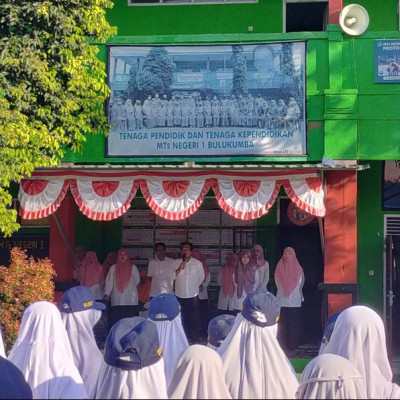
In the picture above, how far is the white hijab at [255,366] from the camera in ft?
21.4

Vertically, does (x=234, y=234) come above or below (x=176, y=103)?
below

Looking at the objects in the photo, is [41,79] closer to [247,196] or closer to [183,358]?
[247,196]

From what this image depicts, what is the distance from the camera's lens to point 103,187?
→ 12023mm

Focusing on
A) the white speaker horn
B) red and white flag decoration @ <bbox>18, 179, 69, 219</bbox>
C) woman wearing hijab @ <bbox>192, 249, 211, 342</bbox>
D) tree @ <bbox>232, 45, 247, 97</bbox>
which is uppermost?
the white speaker horn

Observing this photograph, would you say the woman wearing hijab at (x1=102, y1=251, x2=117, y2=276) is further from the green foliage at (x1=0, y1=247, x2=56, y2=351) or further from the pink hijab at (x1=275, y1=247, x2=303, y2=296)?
the pink hijab at (x1=275, y1=247, x2=303, y2=296)

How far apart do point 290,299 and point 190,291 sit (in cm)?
166

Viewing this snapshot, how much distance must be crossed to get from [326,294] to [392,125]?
2.86m

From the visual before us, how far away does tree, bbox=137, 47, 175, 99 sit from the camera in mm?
12383

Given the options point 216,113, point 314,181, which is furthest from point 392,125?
point 216,113

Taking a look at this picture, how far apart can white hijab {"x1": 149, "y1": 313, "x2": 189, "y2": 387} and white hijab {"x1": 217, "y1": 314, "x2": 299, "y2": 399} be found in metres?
1.26

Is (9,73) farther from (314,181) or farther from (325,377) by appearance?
(325,377)

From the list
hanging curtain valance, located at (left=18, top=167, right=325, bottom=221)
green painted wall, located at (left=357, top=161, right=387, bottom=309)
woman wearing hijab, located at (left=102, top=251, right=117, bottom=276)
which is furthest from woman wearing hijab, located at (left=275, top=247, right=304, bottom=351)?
woman wearing hijab, located at (left=102, top=251, right=117, bottom=276)

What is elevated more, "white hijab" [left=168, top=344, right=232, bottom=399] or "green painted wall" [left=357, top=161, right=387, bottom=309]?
"green painted wall" [left=357, top=161, right=387, bottom=309]

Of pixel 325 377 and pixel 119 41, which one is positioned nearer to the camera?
pixel 325 377
